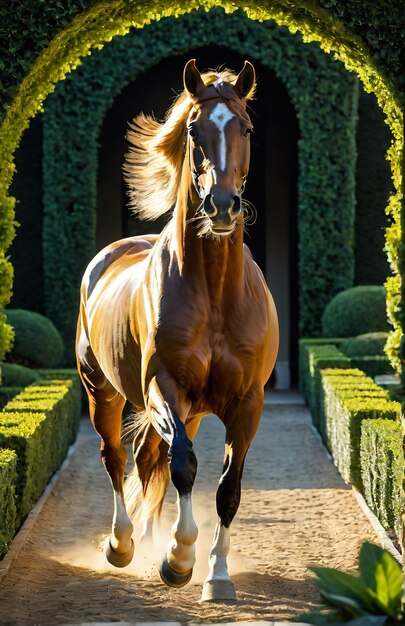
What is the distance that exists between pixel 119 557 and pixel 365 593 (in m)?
2.98

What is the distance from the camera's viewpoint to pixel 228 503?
583cm

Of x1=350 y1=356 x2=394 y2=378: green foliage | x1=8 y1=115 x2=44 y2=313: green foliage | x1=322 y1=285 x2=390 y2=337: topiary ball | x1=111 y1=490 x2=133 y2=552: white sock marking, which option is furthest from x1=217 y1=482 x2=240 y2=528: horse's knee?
x1=8 y1=115 x2=44 y2=313: green foliage

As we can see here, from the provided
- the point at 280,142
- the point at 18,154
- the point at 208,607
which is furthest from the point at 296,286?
the point at 208,607

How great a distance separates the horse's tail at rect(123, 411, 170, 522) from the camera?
6.75 metres

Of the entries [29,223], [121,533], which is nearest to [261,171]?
[29,223]

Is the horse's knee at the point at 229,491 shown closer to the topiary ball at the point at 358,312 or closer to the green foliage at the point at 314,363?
the green foliage at the point at 314,363

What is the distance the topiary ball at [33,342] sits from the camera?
43.8 feet

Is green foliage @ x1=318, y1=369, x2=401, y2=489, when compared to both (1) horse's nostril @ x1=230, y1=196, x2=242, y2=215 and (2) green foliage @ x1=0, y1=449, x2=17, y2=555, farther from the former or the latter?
(1) horse's nostril @ x1=230, y1=196, x2=242, y2=215

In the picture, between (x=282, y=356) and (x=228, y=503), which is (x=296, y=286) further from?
(x=228, y=503)

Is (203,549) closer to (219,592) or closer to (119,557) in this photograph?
(119,557)

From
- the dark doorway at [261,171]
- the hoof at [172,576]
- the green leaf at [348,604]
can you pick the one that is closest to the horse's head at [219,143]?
the hoof at [172,576]

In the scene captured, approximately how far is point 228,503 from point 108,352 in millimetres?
1419

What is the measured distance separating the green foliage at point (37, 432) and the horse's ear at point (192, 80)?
115 inches

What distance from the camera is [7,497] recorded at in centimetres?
669
